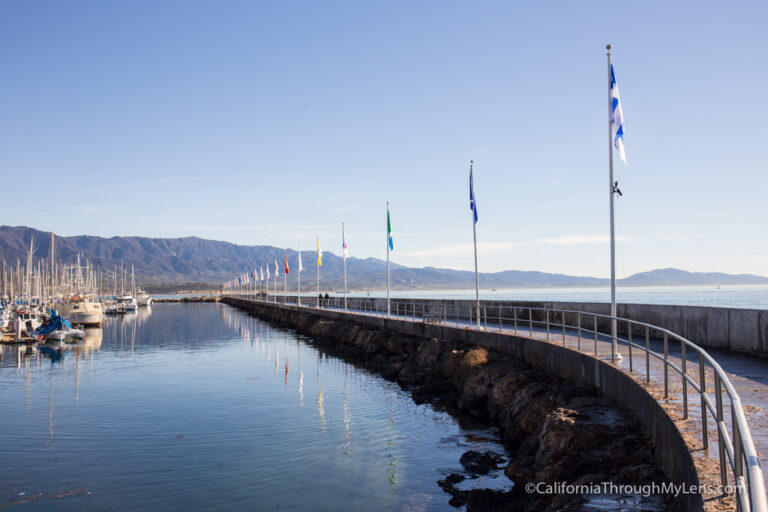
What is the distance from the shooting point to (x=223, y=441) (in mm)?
16344

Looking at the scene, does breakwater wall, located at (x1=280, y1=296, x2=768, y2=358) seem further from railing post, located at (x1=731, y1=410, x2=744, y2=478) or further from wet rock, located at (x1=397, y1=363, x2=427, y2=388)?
railing post, located at (x1=731, y1=410, x2=744, y2=478)

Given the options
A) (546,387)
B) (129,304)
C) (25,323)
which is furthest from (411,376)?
(129,304)

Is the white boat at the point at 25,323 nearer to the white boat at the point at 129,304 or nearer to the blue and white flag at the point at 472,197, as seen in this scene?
the blue and white flag at the point at 472,197

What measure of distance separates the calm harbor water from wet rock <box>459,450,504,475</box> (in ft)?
1.02

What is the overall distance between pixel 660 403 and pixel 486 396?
9.57 meters

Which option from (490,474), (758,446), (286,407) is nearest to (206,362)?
(286,407)

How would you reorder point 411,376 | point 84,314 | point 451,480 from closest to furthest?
point 451,480 < point 411,376 < point 84,314

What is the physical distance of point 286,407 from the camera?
21.2 m


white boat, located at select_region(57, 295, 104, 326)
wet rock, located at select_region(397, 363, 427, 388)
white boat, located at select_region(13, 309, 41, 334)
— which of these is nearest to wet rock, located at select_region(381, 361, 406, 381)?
wet rock, located at select_region(397, 363, 427, 388)

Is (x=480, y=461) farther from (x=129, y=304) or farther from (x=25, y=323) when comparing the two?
(x=129, y=304)

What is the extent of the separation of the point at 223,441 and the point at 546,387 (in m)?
8.28

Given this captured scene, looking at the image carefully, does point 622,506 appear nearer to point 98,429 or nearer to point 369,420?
point 369,420

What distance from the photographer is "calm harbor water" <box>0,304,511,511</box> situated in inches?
482

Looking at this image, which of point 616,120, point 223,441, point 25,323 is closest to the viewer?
point 616,120
